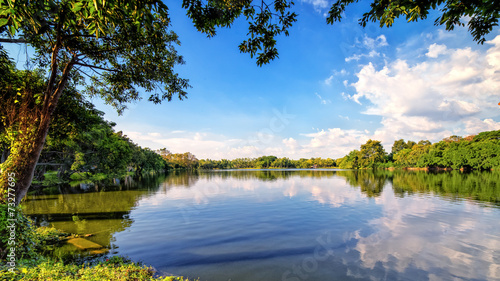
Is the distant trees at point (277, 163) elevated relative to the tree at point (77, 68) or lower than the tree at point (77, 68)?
lower

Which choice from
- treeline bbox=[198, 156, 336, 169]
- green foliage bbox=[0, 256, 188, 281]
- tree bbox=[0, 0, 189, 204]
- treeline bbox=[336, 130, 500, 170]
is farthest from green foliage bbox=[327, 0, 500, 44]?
treeline bbox=[198, 156, 336, 169]

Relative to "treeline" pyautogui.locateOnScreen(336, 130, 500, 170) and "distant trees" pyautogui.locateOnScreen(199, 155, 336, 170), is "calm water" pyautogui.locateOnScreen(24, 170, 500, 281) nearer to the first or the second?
"treeline" pyautogui.locateOnScreen(336, 130, 500, 170)

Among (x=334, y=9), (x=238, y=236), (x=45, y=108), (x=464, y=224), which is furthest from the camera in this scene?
(x=464, y=224)

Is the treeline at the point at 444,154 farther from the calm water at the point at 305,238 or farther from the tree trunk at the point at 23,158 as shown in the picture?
the tree trunk at the point at 23,158

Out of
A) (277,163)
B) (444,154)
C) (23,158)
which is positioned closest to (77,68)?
(23,158)

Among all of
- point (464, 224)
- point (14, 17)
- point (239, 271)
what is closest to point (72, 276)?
point (239, 271)

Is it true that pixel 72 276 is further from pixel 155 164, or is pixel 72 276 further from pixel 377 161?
pixel 377 161

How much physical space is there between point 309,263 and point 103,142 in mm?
33387

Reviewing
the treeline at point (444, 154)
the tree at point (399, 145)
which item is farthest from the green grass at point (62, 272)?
the tree at point (399, 145)

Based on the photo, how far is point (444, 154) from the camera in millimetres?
78750

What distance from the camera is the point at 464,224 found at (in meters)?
12.6

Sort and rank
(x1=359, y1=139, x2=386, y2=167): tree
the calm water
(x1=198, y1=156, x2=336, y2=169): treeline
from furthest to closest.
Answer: (x1=198, y1=156, x2=336, y2=169): treeline, (x1=359, y1=139, x2=386, y2=167): tree, the calm water

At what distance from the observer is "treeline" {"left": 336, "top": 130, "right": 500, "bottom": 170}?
212 feet

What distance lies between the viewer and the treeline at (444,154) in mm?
64750
